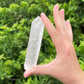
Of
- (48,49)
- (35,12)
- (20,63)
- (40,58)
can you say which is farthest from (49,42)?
(35,12)

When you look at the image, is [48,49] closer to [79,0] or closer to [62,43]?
[62,43]

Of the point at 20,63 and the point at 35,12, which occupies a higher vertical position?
the point at 35,12

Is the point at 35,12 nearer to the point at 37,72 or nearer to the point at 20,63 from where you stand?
the point at 20,63

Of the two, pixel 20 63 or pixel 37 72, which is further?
pixel 20 63

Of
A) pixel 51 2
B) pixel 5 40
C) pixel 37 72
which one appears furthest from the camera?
pixel 51 2

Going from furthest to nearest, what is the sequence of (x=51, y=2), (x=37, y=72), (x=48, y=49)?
(x=51, y=2)
(x=48, y=49)
(x=37, y=72)

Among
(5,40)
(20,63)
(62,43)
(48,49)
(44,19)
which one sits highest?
(44,19)
